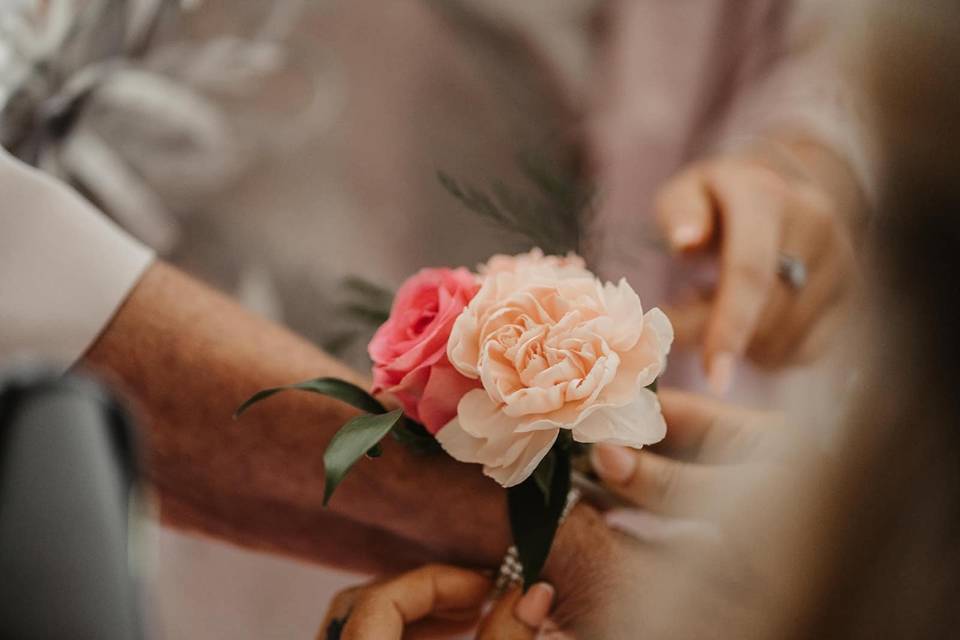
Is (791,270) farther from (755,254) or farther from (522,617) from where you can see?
(522,617)

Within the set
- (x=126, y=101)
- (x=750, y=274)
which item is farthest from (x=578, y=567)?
(x=126, y=101)

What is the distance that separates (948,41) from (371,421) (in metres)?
0.26

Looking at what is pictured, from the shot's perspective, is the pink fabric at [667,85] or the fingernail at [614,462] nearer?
the fingernail at [614,462]

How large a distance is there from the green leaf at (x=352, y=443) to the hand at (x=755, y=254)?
256 millimetres

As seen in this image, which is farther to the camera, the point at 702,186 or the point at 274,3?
the point at 274,3

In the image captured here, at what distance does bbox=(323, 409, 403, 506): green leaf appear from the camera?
13.1 inches

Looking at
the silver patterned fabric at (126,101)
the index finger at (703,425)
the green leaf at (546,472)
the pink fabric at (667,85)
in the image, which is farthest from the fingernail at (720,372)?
the silver patterned fabric at (126,101)

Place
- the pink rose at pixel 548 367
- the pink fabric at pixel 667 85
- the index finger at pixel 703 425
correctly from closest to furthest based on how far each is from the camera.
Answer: the pink rose at pixel 548 367, the index finger at pixel 703 425, the pink fabric at pixel 667 85

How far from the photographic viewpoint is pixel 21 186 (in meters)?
0.40

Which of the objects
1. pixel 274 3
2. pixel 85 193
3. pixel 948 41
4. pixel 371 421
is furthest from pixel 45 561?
pixel 274 3

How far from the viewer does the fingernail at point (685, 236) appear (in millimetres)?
586

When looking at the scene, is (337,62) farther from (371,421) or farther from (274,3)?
(371,421)

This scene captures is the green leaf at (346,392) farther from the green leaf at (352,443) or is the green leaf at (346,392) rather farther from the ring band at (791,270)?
the ring band at (791,270)

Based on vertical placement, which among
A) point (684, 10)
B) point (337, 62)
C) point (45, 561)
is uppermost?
point (684, 10)
